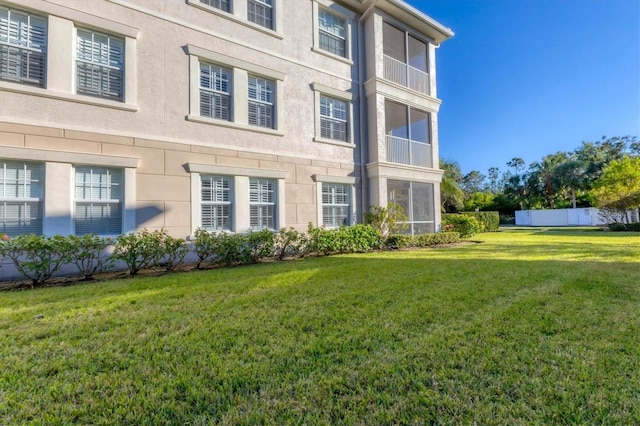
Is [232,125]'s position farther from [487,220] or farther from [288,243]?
[487,220]

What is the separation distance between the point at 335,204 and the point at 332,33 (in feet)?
22.2

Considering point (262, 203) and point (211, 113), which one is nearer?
point (211, 113)

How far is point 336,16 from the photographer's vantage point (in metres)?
11.8

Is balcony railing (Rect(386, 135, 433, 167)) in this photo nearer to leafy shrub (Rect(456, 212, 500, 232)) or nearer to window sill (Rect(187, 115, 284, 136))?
window sill (Rect(187, 115, 284, 136))

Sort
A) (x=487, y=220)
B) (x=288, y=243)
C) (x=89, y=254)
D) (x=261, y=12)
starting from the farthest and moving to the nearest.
Result: (x=487, y=220) < (x=261, y=12) < (x=288, y=243) < (x=89, y=254)

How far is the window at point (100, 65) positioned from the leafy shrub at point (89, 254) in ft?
12.1

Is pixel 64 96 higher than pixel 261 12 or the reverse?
the reverse

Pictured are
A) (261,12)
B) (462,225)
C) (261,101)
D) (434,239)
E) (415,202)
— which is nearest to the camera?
(261,101)

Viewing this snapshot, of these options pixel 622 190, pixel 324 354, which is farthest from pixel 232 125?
pixel 622 190

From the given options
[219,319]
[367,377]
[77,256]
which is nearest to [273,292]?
[219,319]

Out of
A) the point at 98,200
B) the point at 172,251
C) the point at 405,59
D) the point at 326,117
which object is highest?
the point at 405,59

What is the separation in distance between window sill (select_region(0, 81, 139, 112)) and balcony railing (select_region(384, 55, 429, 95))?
9.59m

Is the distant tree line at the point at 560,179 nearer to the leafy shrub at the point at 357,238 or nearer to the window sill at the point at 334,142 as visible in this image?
the window sill at the point at 334,142

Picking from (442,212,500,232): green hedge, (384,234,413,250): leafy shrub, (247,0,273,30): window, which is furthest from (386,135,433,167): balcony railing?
(442,212,500,232): green hedge
